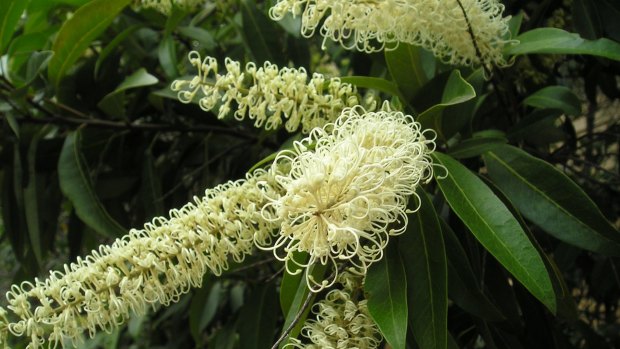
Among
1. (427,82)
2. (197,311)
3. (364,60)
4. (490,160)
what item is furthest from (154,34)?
(490,160)

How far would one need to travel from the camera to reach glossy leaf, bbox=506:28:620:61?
1.14 metres

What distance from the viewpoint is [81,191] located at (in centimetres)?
149

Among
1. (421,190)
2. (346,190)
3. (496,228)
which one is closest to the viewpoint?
(346,190)

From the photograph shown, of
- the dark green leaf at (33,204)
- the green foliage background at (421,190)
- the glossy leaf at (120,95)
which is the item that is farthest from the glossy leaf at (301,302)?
the dark green leaf at (33,204)

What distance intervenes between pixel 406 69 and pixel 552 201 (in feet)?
1.18

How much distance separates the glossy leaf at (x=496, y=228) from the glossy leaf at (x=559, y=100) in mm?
474

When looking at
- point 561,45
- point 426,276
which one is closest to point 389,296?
point 426,276

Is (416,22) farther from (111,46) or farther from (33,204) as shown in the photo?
(33,204)

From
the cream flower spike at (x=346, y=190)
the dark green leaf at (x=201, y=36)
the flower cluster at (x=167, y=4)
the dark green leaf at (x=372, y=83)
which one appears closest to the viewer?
the cream flower spike at (x=346, y=190)

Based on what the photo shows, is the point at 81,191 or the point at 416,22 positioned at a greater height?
the point at 416,22

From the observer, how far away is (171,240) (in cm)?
99

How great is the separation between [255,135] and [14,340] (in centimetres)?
111

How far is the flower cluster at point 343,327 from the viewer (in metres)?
0.95

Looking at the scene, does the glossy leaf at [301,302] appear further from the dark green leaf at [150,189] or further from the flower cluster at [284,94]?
the dark green leaf at [150,189]
